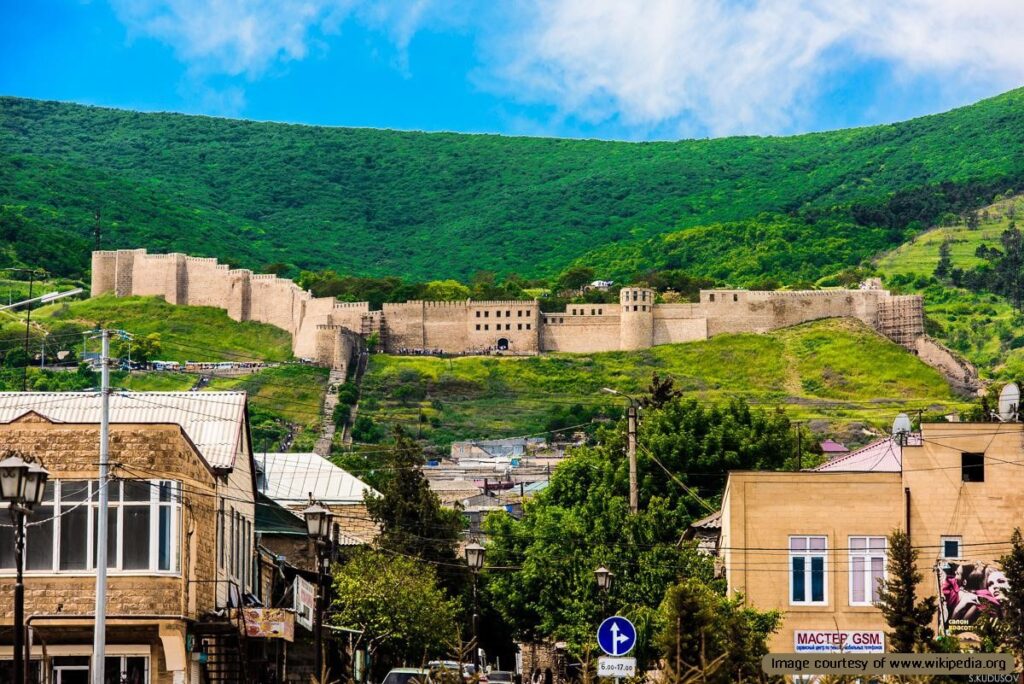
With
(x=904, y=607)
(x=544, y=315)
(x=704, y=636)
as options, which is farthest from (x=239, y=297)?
(x=704, y=636)

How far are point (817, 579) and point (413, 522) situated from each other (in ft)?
60.4

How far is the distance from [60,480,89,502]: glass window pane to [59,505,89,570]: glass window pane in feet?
0.70

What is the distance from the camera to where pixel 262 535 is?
41.8 metres

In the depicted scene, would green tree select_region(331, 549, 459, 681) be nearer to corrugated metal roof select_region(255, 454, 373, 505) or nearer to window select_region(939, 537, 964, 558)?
corrugated metal roof select_region(255, 454, 373, 505)

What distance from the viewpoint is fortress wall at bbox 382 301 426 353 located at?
188 m

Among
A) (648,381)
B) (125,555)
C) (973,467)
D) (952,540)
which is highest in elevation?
(648,381)

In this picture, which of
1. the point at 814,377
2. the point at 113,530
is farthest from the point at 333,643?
the point at 814,377

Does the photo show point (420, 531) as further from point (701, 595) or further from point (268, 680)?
point (701, 595)

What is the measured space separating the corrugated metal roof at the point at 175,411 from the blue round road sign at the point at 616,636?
8.97 meters

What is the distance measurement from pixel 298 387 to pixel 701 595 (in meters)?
142

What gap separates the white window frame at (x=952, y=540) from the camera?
40.0 meters

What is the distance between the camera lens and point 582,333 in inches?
7475

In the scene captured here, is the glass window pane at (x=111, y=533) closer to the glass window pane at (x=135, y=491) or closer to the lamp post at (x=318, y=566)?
the glass window pane at (x=135, y=491)

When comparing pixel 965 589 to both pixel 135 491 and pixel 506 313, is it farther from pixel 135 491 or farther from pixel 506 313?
pixel 506 313
